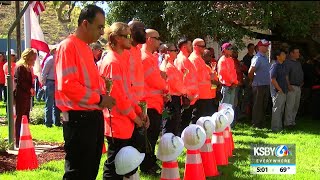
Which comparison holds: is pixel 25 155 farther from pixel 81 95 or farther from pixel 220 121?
pixel 81 95

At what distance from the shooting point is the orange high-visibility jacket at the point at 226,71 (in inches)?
431

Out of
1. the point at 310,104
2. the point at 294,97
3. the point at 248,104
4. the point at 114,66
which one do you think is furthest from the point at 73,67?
the point at 310,104

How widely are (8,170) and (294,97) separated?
7478 mm

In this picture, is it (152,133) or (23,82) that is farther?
(23,82)

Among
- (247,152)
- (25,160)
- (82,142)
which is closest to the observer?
(82,142)

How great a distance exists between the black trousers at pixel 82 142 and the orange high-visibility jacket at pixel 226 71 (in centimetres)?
680

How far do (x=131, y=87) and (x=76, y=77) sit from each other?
1120 millimetres

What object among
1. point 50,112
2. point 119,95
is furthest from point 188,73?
point 50,112

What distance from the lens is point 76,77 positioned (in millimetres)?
4113

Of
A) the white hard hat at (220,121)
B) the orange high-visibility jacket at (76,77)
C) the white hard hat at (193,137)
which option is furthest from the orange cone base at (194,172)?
the orange high-visibility jacket at (76,77)

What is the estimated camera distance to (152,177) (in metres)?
6.44

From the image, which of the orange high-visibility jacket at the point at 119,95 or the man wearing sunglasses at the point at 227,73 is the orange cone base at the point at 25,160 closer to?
the orange high-visibility jacket at the point at 119,95

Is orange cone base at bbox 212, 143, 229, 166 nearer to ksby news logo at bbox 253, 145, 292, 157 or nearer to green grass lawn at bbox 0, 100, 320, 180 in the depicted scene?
green grass lawn at bbox 0, 100, 320, 180

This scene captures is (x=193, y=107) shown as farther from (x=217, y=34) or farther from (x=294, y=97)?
(x=294, y=97)
